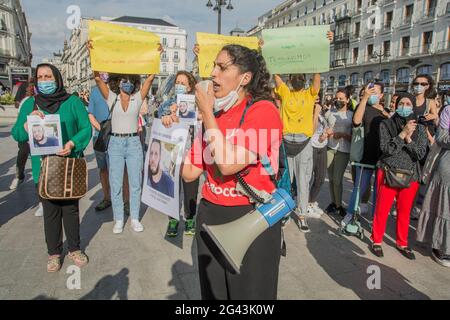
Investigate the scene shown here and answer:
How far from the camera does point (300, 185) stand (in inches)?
177

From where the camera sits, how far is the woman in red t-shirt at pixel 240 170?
1.62 meters

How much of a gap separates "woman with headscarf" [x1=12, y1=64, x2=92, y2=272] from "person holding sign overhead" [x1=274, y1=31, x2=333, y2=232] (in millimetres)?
2517

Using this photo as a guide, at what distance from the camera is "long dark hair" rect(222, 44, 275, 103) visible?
5.66 feet

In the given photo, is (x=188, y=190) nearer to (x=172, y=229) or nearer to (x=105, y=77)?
(x=172, y=229)

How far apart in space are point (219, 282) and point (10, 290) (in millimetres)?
2126

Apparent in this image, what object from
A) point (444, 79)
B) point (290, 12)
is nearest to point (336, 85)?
point (444, 79)

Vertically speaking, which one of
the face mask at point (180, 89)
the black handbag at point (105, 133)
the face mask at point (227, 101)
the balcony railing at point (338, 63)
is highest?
the balcony railing at point (338, 63)

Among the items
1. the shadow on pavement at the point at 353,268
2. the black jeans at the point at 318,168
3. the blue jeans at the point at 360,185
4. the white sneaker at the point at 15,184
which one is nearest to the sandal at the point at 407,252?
the shadow on pavement at the point at 353,268

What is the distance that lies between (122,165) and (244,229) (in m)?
2.84

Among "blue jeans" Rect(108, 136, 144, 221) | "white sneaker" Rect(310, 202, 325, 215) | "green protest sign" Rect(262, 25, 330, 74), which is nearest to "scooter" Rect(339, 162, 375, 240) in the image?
"white sneaker" Rect(310, 202, 325, 215)

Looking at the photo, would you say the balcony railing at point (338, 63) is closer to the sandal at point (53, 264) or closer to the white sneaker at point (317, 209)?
the white sneaker at point (317, 209)

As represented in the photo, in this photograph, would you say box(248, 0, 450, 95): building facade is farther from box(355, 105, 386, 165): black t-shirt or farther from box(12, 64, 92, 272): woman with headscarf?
box(12, 64, 92, 272): woman with headscarf
